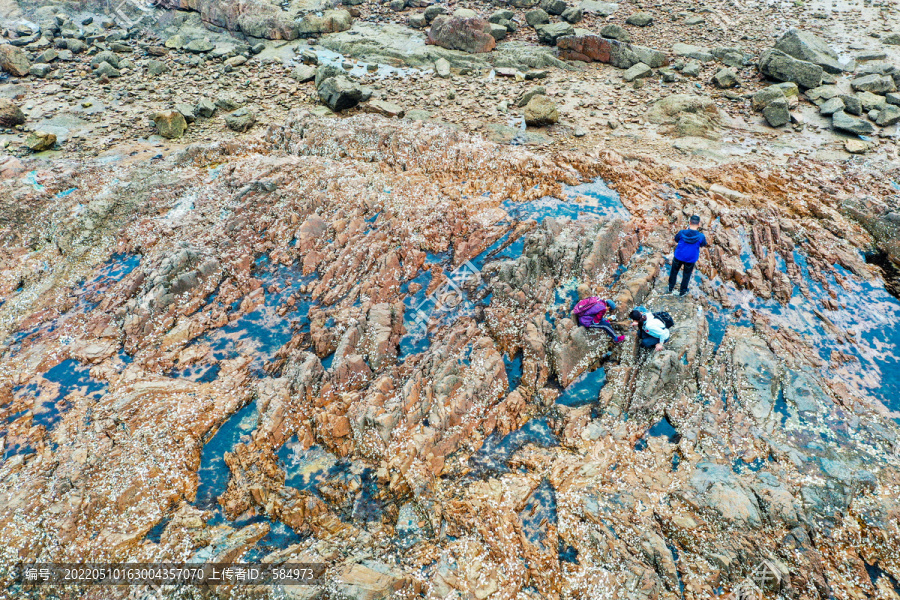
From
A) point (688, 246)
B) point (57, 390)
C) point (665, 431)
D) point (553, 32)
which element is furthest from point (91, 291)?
point (553, 32)

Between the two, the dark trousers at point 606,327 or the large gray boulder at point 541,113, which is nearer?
the dark trousers at point 606,327

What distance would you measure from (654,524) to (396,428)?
504 cm

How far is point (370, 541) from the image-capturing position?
26.7 feet

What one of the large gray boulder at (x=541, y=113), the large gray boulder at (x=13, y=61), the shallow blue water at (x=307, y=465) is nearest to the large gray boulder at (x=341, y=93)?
the large gray boulder at (x=541, y=113)

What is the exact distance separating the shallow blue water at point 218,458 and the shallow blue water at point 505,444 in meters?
4.82

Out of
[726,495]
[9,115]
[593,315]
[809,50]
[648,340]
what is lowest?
[726,495]

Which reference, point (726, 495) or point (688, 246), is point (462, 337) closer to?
point (688, 246)

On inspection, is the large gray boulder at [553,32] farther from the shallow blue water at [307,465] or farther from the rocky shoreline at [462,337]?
the shallow blue water at [307,465]

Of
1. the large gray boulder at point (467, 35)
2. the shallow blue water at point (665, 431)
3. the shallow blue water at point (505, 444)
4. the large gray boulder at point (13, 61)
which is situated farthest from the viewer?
the large gray boulder at point (467, 35)

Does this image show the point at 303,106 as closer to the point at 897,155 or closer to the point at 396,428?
the point at 396,428

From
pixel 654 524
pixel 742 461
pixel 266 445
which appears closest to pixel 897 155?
pixel 742 461

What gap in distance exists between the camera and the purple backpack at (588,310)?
35.4ft

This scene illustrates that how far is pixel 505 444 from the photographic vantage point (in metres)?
9.56

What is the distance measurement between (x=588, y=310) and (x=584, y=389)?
1.83m
